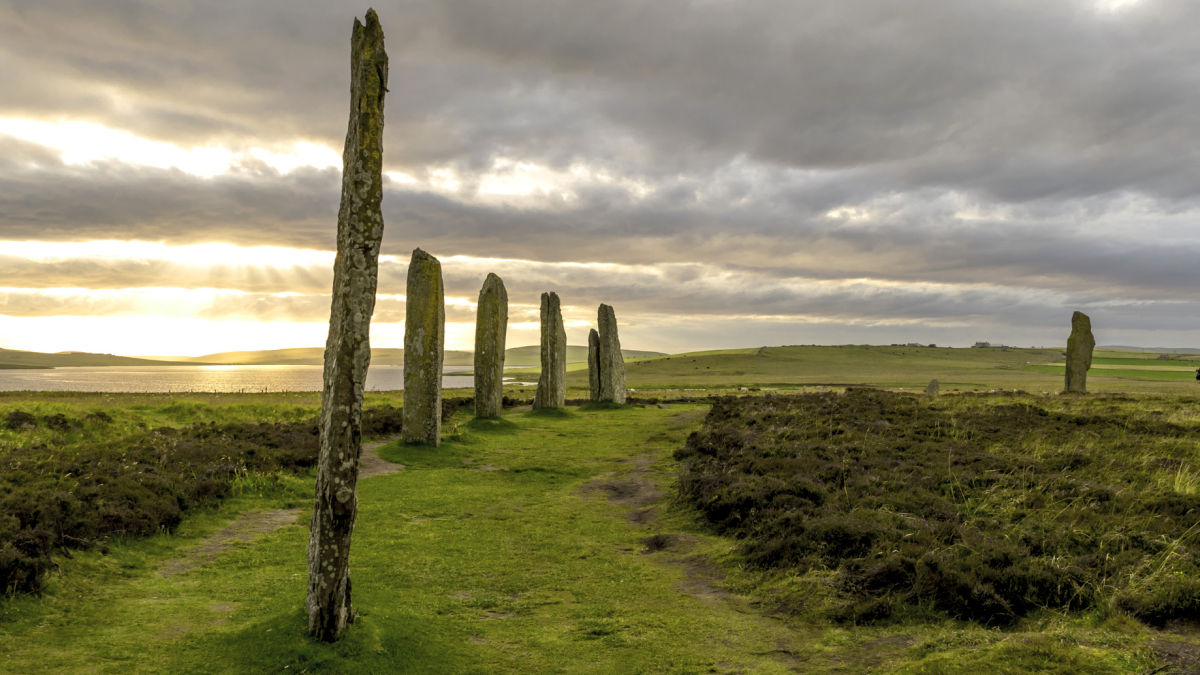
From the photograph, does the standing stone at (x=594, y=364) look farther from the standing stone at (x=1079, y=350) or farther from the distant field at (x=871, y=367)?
the distant field at (x=871, y=367)

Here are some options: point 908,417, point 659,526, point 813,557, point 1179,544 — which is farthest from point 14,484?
point 908,417

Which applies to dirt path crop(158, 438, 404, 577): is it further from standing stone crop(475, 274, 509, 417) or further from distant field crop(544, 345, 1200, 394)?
distant field crop(544, 345, 1200, 394)

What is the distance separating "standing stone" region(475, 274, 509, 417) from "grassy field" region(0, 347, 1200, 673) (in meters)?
9.61

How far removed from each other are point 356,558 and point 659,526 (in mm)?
5264

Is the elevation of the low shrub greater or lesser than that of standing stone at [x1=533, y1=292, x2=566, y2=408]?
lesser

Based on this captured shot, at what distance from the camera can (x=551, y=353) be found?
32406 millimetres

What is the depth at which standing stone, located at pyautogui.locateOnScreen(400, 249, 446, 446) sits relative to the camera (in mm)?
20141

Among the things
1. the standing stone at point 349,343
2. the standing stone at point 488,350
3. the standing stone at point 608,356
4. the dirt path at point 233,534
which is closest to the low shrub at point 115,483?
the dirt path at point 233,534

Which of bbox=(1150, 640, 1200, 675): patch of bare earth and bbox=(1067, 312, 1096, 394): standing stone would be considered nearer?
bbox=(1150, 640, 1200, 675): patch of bare earth

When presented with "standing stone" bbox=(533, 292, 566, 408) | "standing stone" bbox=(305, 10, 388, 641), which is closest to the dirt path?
"standing stone" bbox=(305, 10, 388, 641)

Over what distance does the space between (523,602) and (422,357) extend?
40.5ft

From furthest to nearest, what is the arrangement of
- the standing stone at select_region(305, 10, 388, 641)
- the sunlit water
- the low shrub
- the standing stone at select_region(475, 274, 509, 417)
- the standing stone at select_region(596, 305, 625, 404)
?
the sunlit water < the standing stone at select_region(596, 305, 625, 404) < the standing stone at select_region(475, 274, 509, 417) < the low shrub < the standing stone at select_region(305, 10, 388, 641)

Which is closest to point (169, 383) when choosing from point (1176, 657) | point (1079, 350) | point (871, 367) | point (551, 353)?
point (551, 353)

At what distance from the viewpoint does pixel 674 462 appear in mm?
18859
